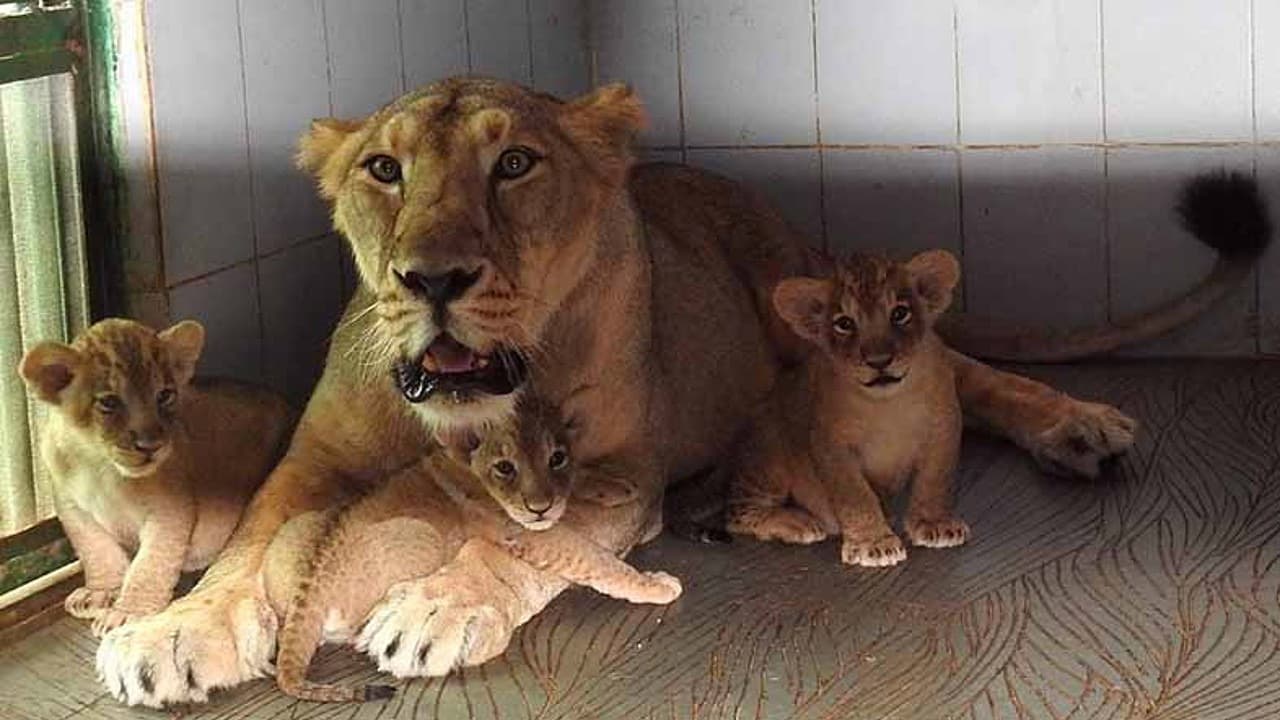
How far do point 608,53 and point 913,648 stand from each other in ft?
6.76

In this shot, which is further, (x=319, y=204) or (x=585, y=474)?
(x=319, y=204)

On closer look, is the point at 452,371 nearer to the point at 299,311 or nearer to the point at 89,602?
the point at 89,602

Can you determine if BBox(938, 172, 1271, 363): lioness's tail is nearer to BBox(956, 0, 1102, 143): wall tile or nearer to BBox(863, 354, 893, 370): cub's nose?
BBox(956, 0, 1102, 143): wall tile

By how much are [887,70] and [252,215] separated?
145 cm

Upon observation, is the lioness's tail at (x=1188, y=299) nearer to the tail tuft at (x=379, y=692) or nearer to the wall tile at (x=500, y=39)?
the wall tile at (x=500, y=39)

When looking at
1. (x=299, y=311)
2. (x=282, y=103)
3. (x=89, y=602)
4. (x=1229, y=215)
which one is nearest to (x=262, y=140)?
(x=282, y=103)

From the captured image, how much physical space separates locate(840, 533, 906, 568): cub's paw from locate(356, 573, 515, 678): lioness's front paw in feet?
1.79

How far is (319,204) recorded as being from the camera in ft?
11.1

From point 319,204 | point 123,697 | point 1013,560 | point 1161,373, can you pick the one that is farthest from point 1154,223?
point 123,697

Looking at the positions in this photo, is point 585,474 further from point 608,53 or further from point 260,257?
point 608,53

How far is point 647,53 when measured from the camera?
423cm

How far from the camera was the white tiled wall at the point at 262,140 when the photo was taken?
296cm

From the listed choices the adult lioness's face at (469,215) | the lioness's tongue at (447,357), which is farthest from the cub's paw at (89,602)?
the lioness's tongue at (447,357)

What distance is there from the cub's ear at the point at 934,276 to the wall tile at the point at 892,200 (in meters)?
1.15
